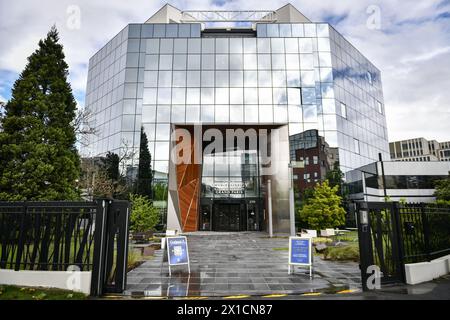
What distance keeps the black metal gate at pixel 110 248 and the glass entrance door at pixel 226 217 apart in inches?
1149

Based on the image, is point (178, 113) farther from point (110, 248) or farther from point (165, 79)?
point (110, 248)

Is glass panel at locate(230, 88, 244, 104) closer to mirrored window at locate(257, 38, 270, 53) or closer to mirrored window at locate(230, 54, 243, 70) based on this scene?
mirrored window at locate(230, 54, 243, 70)

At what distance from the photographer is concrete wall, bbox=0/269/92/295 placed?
6.91 m

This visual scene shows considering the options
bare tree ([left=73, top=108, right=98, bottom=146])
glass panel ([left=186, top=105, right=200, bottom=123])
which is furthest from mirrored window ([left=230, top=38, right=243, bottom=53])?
bare tree ([left=73, top=108, right=98, bottom=146])

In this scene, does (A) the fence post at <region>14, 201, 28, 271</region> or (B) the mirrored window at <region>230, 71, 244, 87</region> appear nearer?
(A) the fence post at <region>14, 201, 28, 271</region>

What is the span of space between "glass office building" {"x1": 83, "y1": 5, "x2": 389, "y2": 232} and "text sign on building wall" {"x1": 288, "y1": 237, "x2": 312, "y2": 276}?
747 inches

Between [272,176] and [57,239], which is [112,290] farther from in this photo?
[272,176]

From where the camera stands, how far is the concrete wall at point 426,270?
7.78m

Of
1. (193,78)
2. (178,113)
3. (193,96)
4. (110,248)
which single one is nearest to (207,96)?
(193,96)

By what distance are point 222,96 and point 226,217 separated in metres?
16.3

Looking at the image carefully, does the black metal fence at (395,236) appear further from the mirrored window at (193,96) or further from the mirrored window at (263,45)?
the mirrored window at (263,45)

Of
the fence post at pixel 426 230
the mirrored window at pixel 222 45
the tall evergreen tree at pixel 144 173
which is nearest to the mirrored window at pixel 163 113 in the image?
the tall evergreen tree at pixel 144 173

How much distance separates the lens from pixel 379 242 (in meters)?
7.92

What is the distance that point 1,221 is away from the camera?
310 inches
